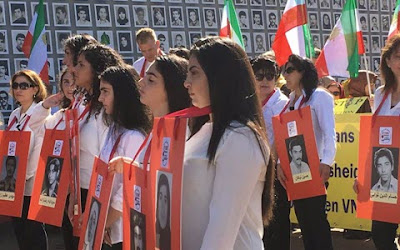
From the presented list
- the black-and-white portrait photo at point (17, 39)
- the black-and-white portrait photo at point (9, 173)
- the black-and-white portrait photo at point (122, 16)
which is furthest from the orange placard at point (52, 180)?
the black-and-white portrait photo at point (122, 16)

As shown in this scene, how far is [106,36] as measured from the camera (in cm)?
872

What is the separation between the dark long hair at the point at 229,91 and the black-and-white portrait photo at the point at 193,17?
7363 millimetres

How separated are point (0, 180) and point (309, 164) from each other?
1886 millimetres

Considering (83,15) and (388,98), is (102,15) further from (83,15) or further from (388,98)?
(388,98)

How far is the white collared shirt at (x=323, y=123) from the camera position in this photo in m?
4.29

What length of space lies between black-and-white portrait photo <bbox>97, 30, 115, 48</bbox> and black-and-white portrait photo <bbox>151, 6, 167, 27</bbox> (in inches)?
25.0

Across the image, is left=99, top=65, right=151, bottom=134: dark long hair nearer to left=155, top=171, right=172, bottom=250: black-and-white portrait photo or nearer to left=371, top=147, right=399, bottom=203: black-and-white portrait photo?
left=155, top=171, right=172, bottom=250: black-and-white portrait photo

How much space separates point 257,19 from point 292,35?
122 inches

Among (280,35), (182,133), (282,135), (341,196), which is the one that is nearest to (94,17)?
(280,35)

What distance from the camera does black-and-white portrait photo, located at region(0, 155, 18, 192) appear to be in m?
4.36

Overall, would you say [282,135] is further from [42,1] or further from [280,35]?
[42,1]

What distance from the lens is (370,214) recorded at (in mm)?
3691

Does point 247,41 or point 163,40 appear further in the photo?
point 247,41

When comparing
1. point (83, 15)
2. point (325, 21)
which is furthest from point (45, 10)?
point (325, 21)
